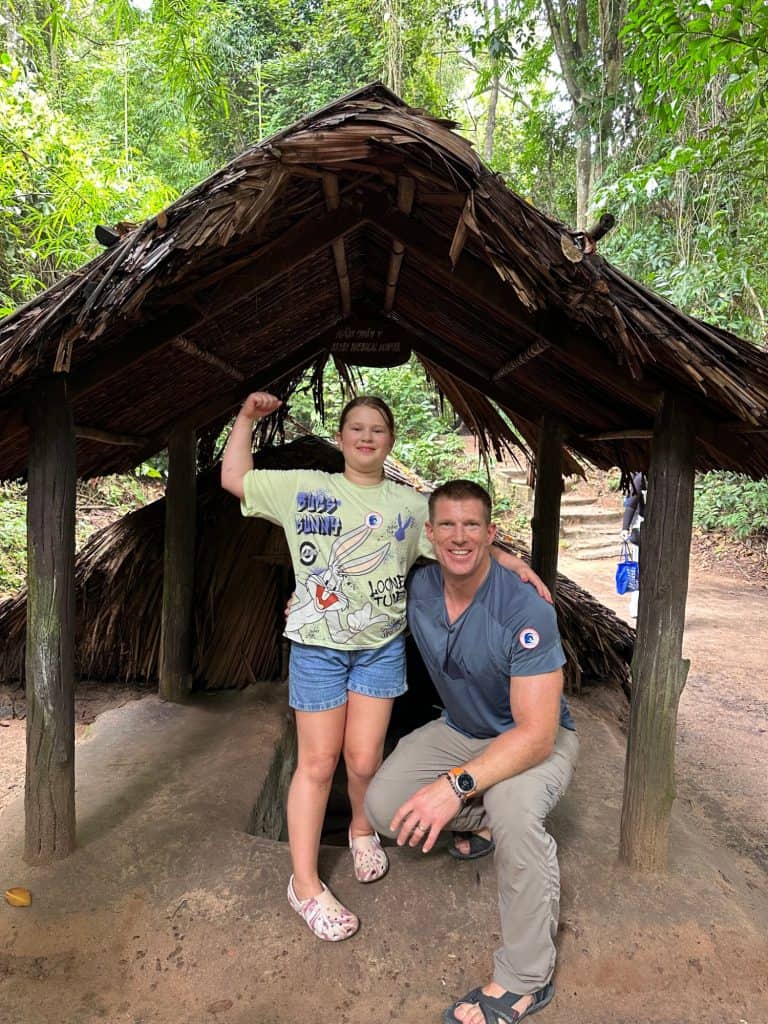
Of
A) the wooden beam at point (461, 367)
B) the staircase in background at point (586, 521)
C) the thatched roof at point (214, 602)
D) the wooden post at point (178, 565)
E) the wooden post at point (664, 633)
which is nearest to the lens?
the wooden post at point (664, 633)

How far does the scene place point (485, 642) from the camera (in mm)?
2031

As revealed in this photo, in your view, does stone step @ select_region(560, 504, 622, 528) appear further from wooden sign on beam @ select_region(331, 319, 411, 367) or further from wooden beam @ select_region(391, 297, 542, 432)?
wooden sign on beam @ select_region(331, 319, 411, 367)

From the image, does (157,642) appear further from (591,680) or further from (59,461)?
(591,680)

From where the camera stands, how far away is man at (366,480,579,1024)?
69.1 inches

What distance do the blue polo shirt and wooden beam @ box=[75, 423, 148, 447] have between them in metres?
1.61

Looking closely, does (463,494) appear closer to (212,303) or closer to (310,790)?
(310,790)

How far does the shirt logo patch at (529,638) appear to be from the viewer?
6.40 feet

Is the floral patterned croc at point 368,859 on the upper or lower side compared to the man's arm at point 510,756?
lower

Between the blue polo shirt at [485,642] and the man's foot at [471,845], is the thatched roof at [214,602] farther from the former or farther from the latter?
the blue polo shirt at [485,642]

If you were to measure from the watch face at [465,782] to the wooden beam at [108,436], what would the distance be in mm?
2096

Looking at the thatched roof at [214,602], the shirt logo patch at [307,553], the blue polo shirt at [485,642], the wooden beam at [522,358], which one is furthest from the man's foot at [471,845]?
the thatched roof at [214,602]

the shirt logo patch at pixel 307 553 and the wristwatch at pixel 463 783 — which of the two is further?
the shirt logo patch at pixel 307 553

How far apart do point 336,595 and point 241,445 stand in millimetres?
613

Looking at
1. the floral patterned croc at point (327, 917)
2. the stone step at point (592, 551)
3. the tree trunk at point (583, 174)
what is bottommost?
the floral patterned croc at point (327, 917)
